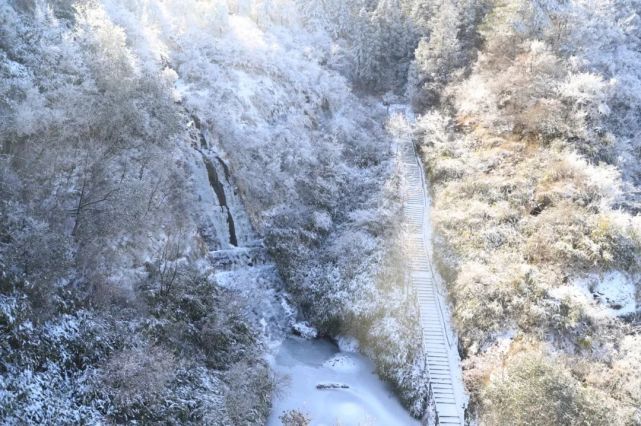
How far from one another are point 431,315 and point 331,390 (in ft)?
18.5

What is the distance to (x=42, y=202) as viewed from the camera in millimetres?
16234

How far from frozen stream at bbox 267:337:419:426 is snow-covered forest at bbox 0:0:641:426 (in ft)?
1.66

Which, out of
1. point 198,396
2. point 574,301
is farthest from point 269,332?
point 574,301

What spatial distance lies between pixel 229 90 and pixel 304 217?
10.1 metres

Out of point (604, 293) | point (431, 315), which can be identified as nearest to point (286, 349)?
point (431, 315)

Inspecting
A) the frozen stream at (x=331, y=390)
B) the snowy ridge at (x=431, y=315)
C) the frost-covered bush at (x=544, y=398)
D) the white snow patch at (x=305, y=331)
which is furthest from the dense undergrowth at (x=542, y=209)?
the white snow patch at (x=305, y=331)

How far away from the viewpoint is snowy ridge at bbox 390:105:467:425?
62.7 feet

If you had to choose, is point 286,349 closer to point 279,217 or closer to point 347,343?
point 347,343

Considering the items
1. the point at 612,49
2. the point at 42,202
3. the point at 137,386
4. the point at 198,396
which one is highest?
the point at 612,49

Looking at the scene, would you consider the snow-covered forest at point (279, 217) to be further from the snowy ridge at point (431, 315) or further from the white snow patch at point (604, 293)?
the snowy ridge at point (431, 315)

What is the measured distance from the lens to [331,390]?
20125 mm

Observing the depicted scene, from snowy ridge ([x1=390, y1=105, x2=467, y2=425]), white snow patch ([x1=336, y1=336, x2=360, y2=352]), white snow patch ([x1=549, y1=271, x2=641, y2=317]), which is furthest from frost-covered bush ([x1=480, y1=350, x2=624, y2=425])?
white snow patch ([x1=336, y1=336, x2=360, y2=352])

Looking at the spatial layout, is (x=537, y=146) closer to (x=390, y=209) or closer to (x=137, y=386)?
(x=390, y=209)

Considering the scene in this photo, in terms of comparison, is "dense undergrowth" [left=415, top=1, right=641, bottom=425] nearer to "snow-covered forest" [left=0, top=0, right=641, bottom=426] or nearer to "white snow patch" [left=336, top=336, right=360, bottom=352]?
"snow-covered forest" [left=0, top=0, right=641, bottom=426]
